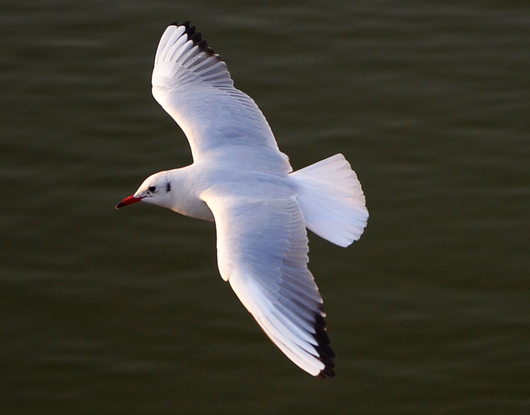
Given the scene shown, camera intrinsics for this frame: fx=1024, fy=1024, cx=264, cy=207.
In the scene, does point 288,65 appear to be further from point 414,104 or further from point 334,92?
point 414,104

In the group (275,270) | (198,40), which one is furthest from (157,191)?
(198,40)

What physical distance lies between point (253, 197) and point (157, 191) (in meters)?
0.69

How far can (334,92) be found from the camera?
7.77 m

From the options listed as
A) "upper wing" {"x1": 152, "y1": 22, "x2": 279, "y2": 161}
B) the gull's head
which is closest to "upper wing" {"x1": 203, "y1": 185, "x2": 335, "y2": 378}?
the gull's head

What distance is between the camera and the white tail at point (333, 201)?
5.36 metres

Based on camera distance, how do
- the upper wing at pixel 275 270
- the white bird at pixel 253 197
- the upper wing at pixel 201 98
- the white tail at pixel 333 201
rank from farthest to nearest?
the upper wing at pixel 201 98
the white tail at pixel 333 201
the white bird at pixel 253 197
the upper wing at pixel 275 270

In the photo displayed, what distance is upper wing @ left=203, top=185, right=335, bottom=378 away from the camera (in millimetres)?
4402

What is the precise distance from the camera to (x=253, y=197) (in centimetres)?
525

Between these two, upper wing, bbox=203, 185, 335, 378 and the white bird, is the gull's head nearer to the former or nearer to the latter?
the white bird

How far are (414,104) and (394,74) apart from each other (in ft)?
1.33

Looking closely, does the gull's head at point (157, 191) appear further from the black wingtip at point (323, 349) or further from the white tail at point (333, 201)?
the black wingtip at point (323, 349)

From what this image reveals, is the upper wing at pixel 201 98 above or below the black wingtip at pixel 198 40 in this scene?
below

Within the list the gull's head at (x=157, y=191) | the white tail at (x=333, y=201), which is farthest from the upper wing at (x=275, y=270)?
the gull's head at (x=157, y=191)

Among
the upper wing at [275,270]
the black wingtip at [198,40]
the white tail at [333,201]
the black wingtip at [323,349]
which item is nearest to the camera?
the black wingtip at [323,349]
